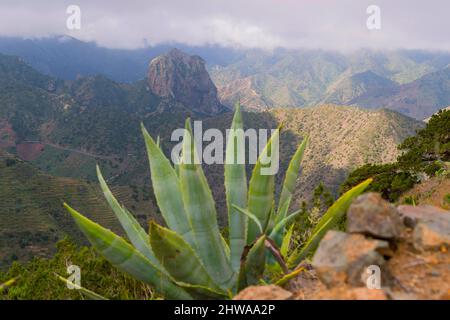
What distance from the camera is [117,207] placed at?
11.5 feet

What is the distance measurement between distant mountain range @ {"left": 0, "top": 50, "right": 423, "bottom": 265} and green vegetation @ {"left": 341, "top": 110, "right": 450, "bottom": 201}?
94.0 feet

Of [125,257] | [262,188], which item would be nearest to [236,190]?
[262,188]

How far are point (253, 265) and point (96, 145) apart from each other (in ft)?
318

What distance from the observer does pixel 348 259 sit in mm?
2387

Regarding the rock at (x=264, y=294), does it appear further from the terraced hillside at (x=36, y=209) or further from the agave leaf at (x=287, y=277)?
the terraced hillside at (x=36, y=209)

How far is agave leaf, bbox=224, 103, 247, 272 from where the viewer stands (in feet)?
11.3

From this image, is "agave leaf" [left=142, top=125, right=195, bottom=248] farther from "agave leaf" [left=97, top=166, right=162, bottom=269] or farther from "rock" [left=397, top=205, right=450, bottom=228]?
"rock" [left=397, top=205, right=450, bottom=228]

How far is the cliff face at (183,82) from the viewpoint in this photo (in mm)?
169750

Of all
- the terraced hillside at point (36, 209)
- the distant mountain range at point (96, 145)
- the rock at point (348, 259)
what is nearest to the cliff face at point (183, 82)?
the distant mountain range at point (96, 145)

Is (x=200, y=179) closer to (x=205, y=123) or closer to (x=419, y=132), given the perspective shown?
(x=419, y=132)

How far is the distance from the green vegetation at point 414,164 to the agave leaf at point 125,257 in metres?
14.1

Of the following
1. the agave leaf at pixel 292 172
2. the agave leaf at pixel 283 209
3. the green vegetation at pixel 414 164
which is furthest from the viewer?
the green vegetation at pixel 414 164

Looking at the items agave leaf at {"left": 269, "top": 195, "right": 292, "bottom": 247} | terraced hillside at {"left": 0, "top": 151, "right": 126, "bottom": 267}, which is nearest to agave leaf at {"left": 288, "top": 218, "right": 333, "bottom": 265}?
agave leaf at {"left": 269, "top": 195, "right": 292, "bottom": 247}
